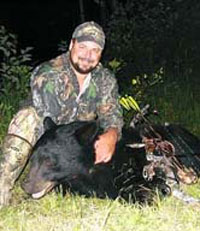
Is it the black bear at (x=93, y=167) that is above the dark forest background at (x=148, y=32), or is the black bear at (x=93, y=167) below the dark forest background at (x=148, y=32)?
below

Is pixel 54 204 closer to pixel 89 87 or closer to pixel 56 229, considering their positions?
pixel 56 229

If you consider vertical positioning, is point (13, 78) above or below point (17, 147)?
above

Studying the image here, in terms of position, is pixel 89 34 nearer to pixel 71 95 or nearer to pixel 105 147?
pixel 71 95

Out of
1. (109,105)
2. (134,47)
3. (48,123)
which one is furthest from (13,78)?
(134,47)

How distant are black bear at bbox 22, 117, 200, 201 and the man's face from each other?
493mm

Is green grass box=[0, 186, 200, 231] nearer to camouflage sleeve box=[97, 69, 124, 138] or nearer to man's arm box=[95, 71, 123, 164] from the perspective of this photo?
man's arm box=[95, 71, 123, 164]

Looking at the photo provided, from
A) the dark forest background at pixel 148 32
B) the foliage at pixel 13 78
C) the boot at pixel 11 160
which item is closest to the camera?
the boot at pixel 11 160

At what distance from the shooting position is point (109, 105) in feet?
15.9

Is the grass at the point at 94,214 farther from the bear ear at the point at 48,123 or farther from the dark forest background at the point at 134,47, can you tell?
the dark forest background at the point at 134,47

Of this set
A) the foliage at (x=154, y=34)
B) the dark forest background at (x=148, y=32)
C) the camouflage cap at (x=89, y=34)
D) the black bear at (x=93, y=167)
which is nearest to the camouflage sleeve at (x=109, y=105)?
the black bear at (x=93, y=167)

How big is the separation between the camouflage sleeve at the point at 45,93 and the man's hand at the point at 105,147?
43cm

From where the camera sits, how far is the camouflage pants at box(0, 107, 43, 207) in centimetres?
439

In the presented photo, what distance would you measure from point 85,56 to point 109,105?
1.45ft

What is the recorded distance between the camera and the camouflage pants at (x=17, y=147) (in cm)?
439
